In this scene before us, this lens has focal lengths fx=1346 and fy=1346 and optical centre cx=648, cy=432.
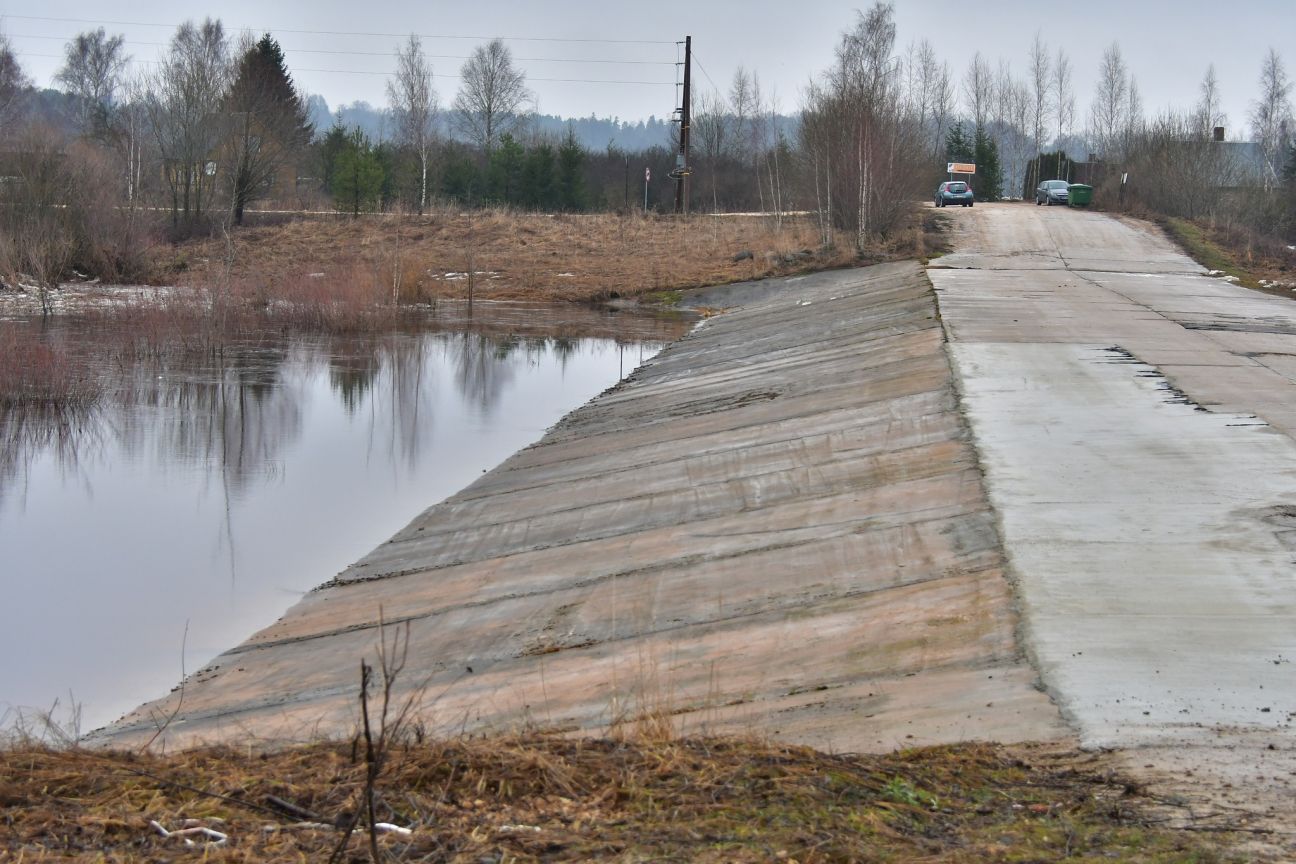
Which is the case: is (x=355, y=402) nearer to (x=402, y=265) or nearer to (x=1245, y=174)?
(x=402, y=265)

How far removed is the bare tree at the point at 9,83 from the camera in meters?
66.7

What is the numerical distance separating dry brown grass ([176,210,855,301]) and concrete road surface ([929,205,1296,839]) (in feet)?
58.4

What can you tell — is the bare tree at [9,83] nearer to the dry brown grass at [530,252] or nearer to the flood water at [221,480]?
the dry brown grass at [530,252]

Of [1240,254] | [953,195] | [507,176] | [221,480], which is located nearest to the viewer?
[221,480]

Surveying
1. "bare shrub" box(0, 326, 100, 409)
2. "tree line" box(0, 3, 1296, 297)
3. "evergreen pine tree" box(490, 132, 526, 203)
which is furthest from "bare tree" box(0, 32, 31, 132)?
"bare shrub" box(0, 326, 100, 409)

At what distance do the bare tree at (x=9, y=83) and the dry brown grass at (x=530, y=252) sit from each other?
1955cm

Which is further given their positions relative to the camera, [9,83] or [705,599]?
[9,83]

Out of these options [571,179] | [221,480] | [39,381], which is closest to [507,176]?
[571,179]

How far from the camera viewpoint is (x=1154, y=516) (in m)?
9.88

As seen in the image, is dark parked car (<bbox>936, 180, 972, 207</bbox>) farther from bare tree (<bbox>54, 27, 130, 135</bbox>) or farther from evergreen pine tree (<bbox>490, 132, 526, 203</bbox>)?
bare tree (<bbox>54, 27, 130, 135</bbox>)

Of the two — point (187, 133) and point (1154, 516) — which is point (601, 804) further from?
point (187, 133)

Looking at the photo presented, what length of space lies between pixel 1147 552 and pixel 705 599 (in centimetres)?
303

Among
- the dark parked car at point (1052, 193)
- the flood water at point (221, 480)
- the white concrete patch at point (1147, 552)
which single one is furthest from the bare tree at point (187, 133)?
the white concrete patch at point (1147, 552)

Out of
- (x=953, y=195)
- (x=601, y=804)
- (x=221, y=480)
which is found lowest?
(x=221, y=480)
